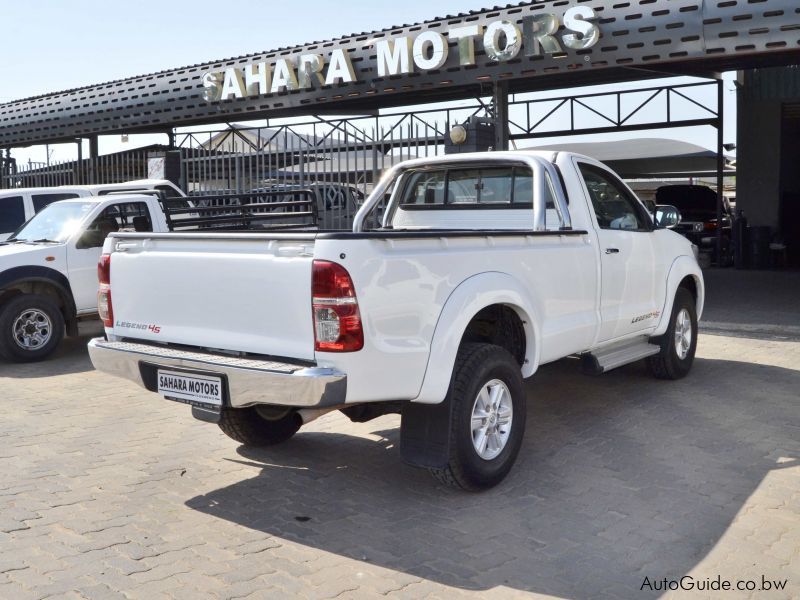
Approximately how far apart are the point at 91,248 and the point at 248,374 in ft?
20.2

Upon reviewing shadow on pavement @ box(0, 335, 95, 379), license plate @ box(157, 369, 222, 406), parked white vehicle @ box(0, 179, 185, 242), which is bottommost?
shadow on pavement @ box(0, 335, 95, 379)

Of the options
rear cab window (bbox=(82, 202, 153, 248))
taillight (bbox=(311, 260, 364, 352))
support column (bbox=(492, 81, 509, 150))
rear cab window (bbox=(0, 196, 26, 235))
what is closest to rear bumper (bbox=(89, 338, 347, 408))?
taillight (bbox=(311, 260, 364, 352))

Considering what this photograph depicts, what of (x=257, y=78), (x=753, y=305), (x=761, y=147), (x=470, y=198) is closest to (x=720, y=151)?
(x=761, y=147)

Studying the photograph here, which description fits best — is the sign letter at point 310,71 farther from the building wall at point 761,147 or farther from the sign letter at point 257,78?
the building wall at point 761,147

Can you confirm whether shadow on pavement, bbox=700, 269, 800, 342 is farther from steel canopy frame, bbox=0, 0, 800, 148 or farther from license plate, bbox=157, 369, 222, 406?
license plate, bbox=157, 369, 222, 406

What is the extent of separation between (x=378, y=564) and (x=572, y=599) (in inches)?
35.3

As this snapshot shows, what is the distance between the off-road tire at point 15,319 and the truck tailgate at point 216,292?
15.3 ft

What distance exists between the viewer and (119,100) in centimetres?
1741

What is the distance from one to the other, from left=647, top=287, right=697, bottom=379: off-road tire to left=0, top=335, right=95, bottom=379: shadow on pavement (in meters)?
5.59

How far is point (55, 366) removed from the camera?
8.90m

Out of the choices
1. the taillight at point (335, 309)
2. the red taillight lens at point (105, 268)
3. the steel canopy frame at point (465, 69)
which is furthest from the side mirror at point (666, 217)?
the red taillight lens at point (105, 268)

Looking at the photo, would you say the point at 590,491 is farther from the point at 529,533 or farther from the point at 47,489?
the point at 47,489

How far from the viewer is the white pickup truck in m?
4.00

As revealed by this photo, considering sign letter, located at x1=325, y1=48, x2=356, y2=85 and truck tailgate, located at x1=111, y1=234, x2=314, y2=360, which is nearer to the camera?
truck tailgate, located at x1=111, y1=234, x2=314, y2=360
